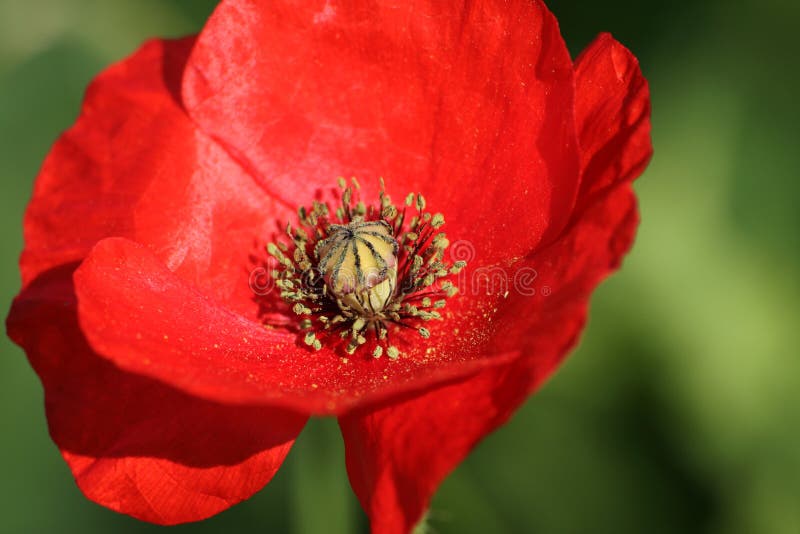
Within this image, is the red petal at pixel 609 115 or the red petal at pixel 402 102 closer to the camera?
the red petal at pixel 609 115

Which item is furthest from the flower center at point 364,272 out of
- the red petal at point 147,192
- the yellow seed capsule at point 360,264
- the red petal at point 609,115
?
the red petal at point 609,115

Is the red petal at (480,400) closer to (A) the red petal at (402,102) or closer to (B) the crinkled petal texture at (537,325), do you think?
(B) the crinkled petal texture at (537,325)

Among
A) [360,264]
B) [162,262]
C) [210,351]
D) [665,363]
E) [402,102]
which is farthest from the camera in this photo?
[665,363]

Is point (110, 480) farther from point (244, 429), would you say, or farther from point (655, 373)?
point (655, 373)

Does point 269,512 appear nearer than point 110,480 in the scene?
No

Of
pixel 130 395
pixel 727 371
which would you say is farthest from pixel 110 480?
pixel 727 371

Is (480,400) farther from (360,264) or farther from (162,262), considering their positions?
(162,262)

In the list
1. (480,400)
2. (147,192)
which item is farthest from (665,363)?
(147,192)
